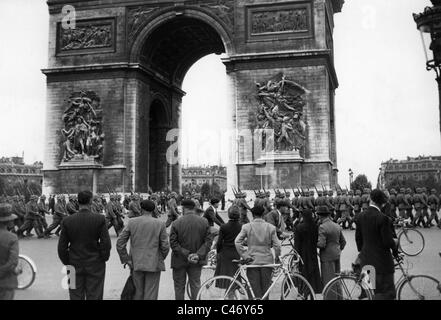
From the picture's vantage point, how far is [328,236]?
7.34m

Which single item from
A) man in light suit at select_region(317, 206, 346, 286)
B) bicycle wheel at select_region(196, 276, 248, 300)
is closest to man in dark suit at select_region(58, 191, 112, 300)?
bicycle wheel at select_region(196, 276, 248, 300)

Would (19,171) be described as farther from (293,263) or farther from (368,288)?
(368,288)

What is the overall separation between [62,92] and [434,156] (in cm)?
12552

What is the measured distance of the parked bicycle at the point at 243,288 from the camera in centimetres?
628

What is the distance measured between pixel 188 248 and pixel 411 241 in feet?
21.8

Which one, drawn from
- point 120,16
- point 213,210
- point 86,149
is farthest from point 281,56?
point 213,210

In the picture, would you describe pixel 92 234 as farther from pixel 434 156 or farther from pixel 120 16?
pixel 434 156

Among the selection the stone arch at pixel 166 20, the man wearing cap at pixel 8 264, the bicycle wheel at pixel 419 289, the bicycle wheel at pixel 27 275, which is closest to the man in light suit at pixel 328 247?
the bicycle wheel at pixel 419 289

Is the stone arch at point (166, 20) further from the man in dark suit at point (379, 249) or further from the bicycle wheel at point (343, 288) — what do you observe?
the bicycle wheel at point (343, 288)

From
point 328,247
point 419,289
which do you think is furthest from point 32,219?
point 419,289

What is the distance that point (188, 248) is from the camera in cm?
685

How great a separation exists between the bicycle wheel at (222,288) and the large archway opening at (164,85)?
21610mm

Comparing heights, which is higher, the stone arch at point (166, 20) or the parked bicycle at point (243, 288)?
the stone arch at point (166, 20)

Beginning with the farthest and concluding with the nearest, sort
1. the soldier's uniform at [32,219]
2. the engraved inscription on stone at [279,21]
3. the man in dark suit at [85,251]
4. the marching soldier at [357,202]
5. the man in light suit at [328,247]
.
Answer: the engraved inscription on stone at [279,21] < the marching soldier at [357,202] < the soldier's uniform at [32,219] < the man in light suit at [328,247] < the man in dark suit at [85,251]
